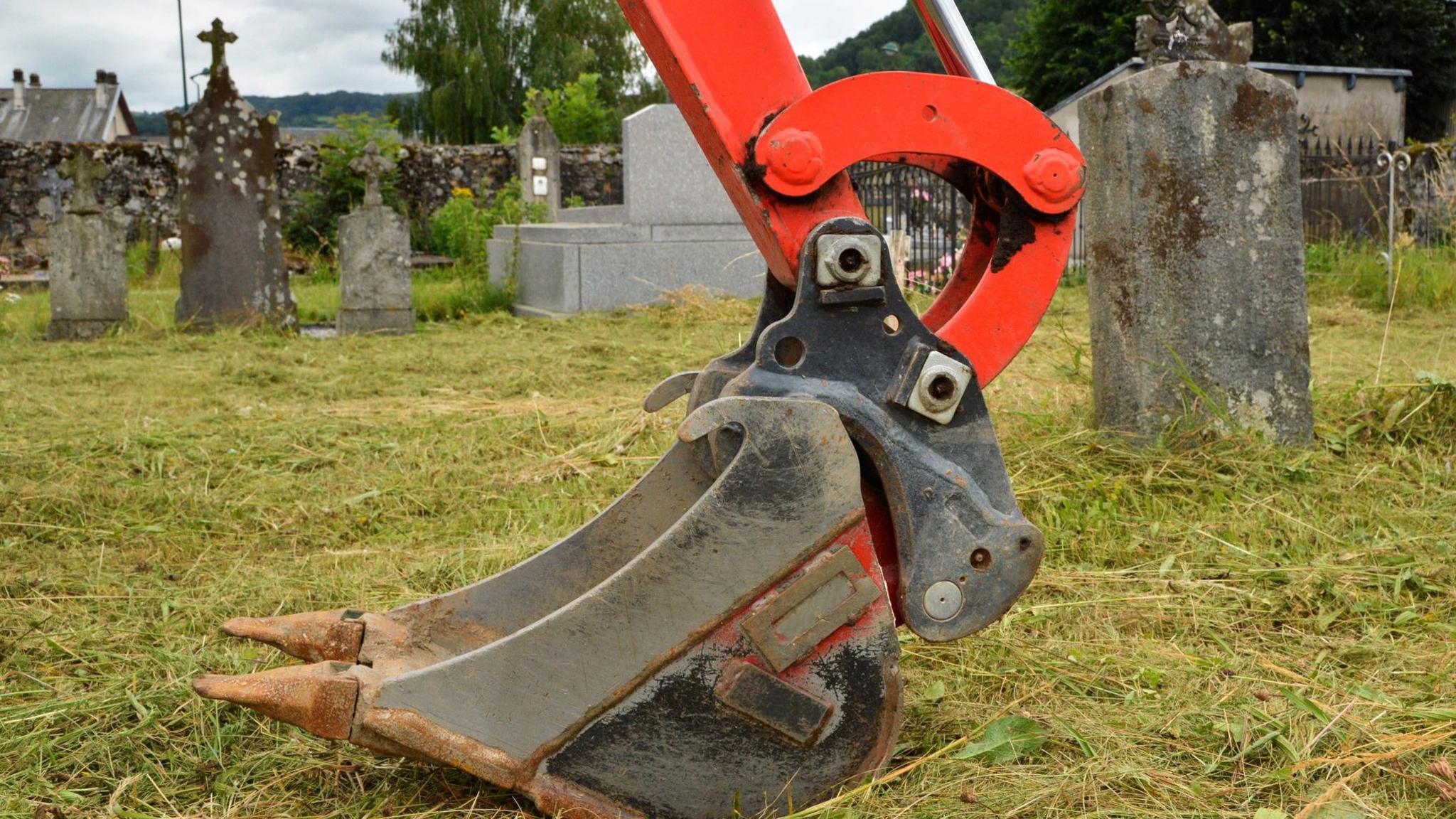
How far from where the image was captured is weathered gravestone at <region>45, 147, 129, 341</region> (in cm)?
825

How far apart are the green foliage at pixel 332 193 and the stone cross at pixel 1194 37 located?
44.4 ft

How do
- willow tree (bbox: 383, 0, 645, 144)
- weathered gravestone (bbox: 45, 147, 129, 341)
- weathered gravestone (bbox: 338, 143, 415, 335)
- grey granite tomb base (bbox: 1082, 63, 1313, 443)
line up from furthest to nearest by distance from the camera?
willow tree (bbox: 383, 0, 645, 144) < weathered gravestone (bbox: 338, 143, 415, 335) < weathered gravestone (bbox: 45, 147, 129, 341) < grey granite tomb base (bbox: 1082, 63, 1313, 443)

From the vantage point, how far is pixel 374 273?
8.70 m

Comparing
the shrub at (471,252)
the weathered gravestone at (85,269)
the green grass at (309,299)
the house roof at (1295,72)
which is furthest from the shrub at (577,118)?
the weathered gravestone at (85,269)

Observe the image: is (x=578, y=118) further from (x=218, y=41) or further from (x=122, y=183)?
(x=218, y=41)

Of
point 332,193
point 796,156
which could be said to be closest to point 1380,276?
point 796,156

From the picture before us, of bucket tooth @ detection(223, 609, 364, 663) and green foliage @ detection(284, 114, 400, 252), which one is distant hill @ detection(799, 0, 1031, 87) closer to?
green foliage @ detection(284, 114, 400, 252)

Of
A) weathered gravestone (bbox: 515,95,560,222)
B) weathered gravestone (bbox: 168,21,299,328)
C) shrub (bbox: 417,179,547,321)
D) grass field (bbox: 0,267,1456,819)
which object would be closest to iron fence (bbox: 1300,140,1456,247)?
grass field (bbox: 0,267,1456,819)

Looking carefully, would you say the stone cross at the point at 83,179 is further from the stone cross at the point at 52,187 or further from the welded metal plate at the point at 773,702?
the stone cross at the point at 52,187

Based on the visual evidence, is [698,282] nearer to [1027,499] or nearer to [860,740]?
[1027,499]

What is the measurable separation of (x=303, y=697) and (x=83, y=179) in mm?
8259

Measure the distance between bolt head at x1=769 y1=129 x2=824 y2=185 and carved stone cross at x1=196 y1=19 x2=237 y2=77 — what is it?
808 cm

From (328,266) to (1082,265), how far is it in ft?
28.8

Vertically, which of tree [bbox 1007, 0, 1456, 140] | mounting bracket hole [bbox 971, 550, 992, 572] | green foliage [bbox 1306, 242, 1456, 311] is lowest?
mounting bracket hole [bbox 971, 550, 992, 572]
